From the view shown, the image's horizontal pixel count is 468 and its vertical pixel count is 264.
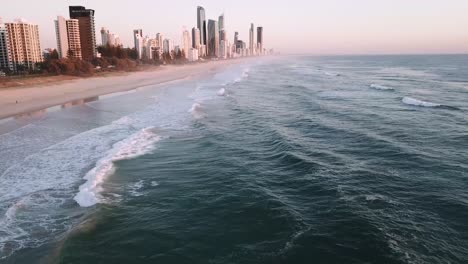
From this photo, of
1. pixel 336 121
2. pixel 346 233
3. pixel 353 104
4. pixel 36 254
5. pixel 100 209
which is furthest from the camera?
pixel 353 104

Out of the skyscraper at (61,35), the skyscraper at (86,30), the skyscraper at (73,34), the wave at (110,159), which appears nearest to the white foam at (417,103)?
the wave at (110,159)

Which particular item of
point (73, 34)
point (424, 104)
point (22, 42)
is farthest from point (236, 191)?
point (73, 34)

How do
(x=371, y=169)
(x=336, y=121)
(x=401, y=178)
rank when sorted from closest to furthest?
(x=401, y=178), (x=371, y=169), (x=336, y=121)

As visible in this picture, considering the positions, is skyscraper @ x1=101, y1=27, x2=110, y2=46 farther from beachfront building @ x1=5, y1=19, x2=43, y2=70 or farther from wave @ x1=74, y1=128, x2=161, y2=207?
wave @ x1=74, y1=128, x2=161, y2=207

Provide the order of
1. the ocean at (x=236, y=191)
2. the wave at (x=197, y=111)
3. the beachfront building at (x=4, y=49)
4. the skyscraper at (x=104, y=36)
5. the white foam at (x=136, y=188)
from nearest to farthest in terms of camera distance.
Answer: the ocean at (x=236, y=191), the white foam at (x=136, y=188), the wave at (x=197, y=111), the beachfront building at (x=4, y=49), the skyscraper at (x=104, y=36)

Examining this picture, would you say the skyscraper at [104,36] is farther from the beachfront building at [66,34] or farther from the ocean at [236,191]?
the ocean at [236,191]

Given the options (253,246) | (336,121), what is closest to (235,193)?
(253,246)

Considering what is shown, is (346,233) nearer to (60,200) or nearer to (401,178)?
(401,178)
